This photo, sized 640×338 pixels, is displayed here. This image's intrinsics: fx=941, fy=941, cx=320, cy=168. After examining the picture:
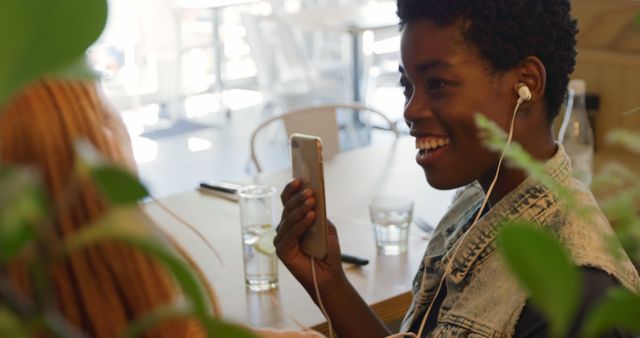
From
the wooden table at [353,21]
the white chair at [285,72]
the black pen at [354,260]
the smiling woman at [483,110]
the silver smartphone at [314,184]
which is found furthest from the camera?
the white chair at [285,72]

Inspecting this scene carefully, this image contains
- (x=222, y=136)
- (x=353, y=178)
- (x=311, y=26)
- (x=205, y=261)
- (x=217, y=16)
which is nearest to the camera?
(x=205, y=261)

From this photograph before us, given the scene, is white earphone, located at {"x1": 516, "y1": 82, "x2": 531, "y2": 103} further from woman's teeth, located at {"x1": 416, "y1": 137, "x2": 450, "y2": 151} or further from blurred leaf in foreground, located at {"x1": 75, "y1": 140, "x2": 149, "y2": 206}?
blurred leaf in foreground, located at {"x1": 75, "y1": 140, "x2": 149, "y2": 206}

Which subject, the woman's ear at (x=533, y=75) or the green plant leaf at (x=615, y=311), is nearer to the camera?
the green plant leaf at (x=615, y=311)

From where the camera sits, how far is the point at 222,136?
19.2 ft

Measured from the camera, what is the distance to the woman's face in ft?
4.13

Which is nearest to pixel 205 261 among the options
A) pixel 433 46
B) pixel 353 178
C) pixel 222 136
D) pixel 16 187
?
pixel 353 178

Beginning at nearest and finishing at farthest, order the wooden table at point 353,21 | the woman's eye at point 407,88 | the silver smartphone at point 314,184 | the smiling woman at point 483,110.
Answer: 1. the smiling woman at point 483,110
2. the woman's eye at point 407,88
3. the silver smartphone at point 314,184
4. the wooden table at point 353,21

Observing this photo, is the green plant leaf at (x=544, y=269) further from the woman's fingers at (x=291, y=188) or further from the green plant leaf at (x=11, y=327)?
the woman's fingers at (x=291, y=188)

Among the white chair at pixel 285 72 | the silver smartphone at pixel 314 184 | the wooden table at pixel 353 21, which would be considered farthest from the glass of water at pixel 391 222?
the white chair at pixel 285 72

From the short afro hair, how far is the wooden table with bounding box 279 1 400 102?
3710 mm

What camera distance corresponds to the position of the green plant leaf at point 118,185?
1.02ft

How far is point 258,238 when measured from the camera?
175 centimetres

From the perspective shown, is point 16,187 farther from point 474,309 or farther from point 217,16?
point 217,16

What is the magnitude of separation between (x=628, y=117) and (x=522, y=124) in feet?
4.27
